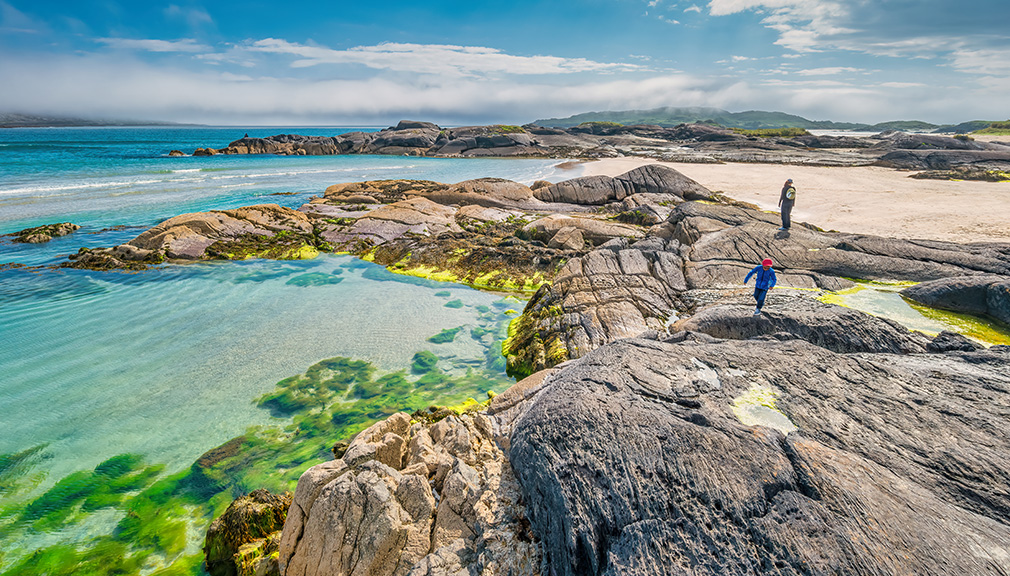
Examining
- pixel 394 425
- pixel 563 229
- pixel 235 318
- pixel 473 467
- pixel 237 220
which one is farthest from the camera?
pixel 237 220

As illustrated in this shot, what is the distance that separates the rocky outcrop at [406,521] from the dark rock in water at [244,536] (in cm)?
70

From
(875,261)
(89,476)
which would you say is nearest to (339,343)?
(89,476)

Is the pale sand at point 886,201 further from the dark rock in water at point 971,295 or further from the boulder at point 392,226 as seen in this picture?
the boulder at point 392,226

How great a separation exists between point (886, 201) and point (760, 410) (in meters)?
28.4

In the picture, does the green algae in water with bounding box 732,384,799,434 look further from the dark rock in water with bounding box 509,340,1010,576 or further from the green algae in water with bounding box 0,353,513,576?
the green algae in water with bounding box 0,353,513,576

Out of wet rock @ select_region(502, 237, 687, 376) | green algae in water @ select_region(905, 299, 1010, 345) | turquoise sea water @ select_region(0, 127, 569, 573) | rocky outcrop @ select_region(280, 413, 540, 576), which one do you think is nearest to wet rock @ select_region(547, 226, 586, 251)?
wet rock @ select_region(502, 237, 687, 376)

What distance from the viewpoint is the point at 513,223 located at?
23.4 metres

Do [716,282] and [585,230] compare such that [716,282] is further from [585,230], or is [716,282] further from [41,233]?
[41,233]

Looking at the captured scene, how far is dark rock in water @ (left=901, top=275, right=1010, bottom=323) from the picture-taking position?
8.90 meters

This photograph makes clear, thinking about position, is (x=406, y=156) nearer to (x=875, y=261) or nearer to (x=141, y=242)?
(x=141, y=242)

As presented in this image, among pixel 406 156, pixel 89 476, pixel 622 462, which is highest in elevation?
pixel 406 156

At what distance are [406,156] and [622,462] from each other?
8876 centimetres

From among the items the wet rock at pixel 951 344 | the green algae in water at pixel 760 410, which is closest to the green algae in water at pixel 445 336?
the green algae in water at pixel 760 410

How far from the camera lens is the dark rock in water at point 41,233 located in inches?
793
